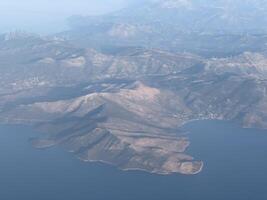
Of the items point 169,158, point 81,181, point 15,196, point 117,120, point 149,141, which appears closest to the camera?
point 15,196

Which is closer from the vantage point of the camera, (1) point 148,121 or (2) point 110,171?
(2) point 110,171

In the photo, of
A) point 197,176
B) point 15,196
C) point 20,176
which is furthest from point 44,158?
point 197,176

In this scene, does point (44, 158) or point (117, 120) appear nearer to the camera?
point (44, 158)

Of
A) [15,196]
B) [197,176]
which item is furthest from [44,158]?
[197,176]

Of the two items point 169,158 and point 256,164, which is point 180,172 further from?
point 256,164

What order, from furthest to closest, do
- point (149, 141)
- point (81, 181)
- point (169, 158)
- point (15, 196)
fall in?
point (149, 141)
point (169, 158)
point (81, 181)
point (15, 196)

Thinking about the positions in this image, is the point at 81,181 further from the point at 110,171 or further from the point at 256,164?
the point at 256,164
